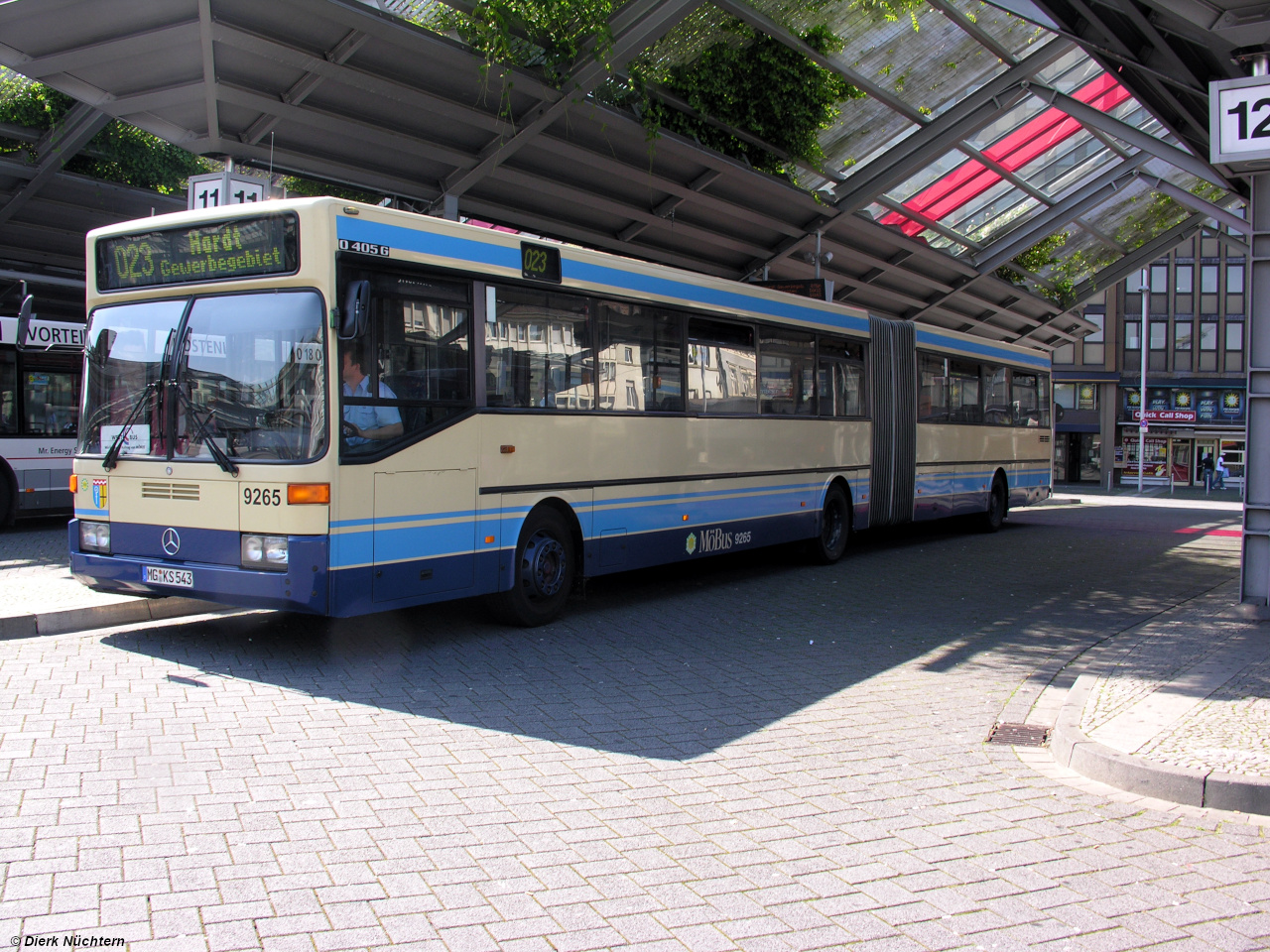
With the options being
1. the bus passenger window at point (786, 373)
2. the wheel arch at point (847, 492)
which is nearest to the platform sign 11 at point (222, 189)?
the bus passenger window at point (786, 373)

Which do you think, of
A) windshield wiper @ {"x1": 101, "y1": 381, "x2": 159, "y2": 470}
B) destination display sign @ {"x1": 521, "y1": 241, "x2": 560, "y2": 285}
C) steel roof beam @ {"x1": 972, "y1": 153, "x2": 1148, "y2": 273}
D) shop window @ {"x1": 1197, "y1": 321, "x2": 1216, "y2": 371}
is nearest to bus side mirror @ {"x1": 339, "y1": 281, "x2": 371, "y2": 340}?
windshield wiper @ {"x1": 101, "y1": 381, "x2": 159, "y2": 470}

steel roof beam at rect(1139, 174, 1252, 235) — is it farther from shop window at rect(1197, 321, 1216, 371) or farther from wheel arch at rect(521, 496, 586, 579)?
shop window at rect(1197, 321, 1216, 371)

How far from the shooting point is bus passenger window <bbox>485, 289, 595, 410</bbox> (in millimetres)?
8617

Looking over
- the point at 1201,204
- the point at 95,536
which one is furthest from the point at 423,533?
the point at 1201,204

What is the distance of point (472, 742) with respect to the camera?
227 inches

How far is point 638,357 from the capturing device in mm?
10391

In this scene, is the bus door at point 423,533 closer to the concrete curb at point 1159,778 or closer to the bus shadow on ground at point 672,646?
the bus shadow on ground at point 672,646

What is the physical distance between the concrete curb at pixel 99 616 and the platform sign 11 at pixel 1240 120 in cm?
944

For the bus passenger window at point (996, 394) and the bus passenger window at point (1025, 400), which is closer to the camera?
the bus passenger window at point (996, 394)

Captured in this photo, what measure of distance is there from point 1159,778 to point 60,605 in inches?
325

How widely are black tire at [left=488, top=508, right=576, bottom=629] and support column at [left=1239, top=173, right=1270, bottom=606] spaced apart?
247 inches

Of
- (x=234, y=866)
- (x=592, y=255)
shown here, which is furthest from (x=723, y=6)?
(x=234, y=866)

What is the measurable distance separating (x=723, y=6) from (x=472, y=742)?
11.9 meters

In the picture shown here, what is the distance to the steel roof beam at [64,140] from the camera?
15.6 m
